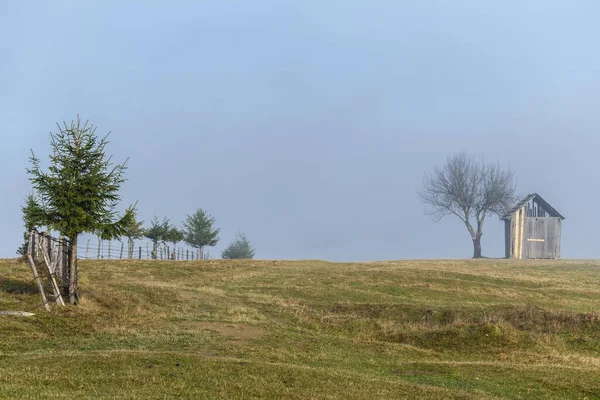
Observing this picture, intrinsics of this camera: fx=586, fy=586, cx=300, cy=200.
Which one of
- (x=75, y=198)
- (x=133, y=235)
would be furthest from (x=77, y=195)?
(x=133, y=235)

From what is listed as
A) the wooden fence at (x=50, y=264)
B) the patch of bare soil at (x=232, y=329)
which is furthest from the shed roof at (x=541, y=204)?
the wooden fence at (x=50, y=264)

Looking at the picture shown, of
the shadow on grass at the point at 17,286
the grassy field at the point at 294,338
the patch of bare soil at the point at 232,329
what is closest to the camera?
the grassy field at the point at 294,338

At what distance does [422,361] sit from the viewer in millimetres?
22875

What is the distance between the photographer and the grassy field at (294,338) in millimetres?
15492

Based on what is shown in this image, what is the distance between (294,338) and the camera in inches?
1028

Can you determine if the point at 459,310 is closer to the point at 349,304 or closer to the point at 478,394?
the point at 349,304

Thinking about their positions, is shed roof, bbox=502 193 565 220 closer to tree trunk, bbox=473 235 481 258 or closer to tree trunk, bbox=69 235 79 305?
tree trunk, bbox=473 235 481 258

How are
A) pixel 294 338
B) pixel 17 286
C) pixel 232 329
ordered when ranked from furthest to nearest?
pixel 17 286 < pixel 232 329 < pixel 294 338

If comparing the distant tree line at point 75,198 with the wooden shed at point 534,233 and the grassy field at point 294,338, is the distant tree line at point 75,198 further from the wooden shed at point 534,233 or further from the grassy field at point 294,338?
the wooden shed at point 534,233

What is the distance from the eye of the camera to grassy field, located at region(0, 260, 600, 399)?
15.5 meters

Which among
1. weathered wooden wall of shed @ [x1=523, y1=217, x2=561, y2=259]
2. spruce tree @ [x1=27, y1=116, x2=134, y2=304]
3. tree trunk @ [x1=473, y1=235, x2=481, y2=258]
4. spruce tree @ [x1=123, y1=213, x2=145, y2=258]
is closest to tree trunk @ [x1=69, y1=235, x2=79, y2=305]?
spruce tree @ [x1=27, y1=116, x2=134, y2=304]

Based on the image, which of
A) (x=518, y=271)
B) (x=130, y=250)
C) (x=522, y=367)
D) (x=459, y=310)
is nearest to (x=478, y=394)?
(x=522, y=367)

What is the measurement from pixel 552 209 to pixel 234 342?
70365 mm

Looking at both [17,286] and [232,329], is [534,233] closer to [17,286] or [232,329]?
[232,329]
